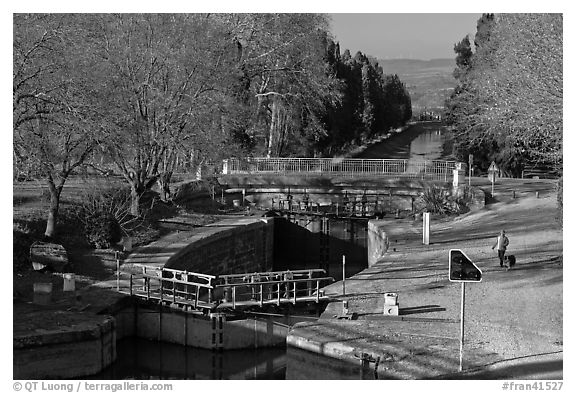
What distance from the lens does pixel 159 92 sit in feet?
90.2

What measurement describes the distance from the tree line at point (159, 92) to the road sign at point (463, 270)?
31.5 ft

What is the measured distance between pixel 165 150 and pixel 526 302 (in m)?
14.2

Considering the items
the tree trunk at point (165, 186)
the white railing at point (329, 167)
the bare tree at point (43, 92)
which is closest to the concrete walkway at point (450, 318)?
the bare tree at point (43, 92)

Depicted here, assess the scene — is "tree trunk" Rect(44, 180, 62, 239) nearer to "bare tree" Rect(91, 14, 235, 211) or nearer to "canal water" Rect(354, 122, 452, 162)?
"bare tree" Rect(91, 14, 235, 211)

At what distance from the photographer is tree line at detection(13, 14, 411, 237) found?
1961cm

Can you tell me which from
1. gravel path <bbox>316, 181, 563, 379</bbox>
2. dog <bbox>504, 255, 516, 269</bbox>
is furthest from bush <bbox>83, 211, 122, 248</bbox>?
dog <bbox>504, 255, 516, 269</bbox>

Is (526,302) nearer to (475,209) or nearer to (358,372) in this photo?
(358,372)

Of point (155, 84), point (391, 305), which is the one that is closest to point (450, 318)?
point (391, 305)

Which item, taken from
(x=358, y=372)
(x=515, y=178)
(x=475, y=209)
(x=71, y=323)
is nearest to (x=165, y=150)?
(x=475, y=209)

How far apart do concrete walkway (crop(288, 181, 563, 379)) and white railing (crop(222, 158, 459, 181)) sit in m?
12.1

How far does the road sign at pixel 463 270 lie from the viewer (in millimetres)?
13070

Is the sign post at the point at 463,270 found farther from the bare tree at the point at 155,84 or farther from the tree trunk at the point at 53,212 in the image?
the bare tree at the point at 155,84

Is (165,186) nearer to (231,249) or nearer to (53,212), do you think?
(231,249)

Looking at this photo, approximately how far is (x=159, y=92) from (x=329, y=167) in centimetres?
1307
